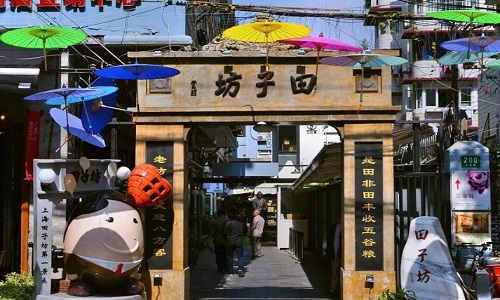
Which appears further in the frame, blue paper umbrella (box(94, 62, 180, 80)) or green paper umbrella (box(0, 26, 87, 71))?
blue paper umbrella (box(94, 62, 180, 80))

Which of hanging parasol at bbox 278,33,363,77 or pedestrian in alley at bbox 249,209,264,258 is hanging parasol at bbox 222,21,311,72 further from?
pedestrian in alley at bbox 249,209,264,258

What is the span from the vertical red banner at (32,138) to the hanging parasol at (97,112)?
1.78 m

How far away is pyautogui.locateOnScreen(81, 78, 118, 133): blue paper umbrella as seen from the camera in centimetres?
1303

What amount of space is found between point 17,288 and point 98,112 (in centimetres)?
329

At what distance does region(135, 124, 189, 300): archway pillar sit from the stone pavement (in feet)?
6.37

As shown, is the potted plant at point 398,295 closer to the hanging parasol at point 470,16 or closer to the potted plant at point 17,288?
the hanging parasol at point 470,16

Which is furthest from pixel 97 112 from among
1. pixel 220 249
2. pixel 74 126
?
pixel 220 249

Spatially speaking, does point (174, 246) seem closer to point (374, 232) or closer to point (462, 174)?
point (374, 232)

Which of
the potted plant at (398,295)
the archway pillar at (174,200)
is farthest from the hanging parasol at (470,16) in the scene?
the archway pillar at (174,200)

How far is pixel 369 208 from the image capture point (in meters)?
13.3

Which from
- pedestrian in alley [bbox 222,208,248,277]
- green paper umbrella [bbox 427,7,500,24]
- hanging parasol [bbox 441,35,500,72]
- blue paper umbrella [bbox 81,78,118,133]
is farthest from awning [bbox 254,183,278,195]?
green paper umbrella [bbox 427,7,500,24]

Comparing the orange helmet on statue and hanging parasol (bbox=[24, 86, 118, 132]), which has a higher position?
hanging parasol (bbox=[24, 86, 118, 132])

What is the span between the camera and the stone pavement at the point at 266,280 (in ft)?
51.9

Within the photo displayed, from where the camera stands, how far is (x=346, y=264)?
1328 centimetres
